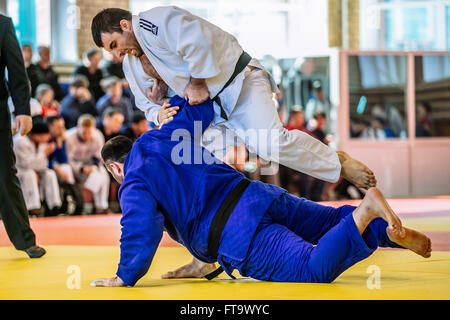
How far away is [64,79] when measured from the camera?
8.16 metres

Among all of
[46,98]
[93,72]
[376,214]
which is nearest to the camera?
[376,214]

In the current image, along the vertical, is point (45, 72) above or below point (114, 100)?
above

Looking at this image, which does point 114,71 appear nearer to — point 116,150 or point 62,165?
point 62,165

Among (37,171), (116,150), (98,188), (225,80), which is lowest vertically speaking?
(98,188)

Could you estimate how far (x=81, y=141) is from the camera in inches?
257

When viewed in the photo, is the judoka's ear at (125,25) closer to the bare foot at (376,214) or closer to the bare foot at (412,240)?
the bare foot at (376,214)

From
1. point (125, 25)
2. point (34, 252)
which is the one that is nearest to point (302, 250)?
point (125, 25)

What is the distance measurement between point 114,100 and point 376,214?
5.18 meters

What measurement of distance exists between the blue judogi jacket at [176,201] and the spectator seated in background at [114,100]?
4631 mm

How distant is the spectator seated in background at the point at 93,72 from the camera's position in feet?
23.2
